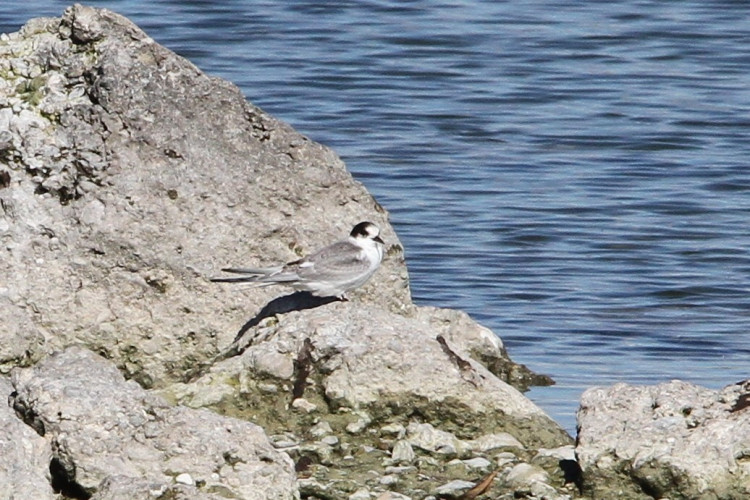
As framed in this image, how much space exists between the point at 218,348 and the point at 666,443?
93.6 inches

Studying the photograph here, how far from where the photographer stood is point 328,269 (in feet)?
24.0

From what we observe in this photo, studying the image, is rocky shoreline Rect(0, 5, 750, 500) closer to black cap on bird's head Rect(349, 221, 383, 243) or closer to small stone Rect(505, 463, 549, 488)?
small stone Rect(505, 463, 549, 488)

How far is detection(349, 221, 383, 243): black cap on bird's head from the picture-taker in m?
7.55

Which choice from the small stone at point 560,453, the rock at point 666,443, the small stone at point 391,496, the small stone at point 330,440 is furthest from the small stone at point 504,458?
the small stone at point 330,440

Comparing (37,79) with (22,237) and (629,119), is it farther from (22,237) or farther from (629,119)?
(629,119)

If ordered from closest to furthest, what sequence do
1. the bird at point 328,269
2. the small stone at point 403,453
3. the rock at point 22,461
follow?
the rock at point 22,461
the small stone at point 403,453
the bird at point 328,269

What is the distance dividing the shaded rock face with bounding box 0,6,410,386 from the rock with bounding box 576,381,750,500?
6.74 feet

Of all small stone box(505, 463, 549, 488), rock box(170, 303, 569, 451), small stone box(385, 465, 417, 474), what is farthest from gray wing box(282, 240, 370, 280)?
small stone box(505, 463, 549, 488)

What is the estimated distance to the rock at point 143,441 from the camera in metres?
5.71

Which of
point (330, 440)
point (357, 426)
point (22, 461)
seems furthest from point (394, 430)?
point (22, 461)

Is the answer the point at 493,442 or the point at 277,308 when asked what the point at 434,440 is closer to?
the point at 493,442

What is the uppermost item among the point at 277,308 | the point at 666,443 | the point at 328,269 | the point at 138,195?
the point at 138,195

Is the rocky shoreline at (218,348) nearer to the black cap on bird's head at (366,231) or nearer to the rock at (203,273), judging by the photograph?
the rock at (203,273)

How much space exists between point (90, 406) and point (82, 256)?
176cm
